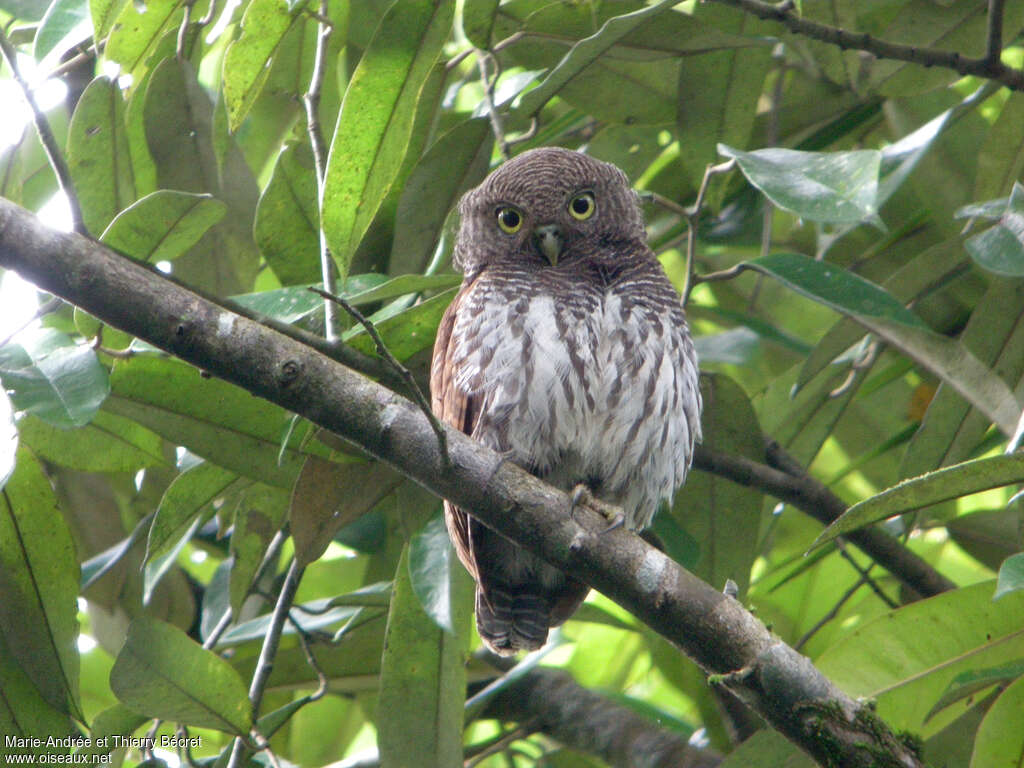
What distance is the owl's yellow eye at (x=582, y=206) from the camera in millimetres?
3559

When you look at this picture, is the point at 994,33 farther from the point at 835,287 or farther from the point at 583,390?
the point at 583,390

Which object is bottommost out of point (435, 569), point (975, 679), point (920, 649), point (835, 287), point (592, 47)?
point (435, 569)

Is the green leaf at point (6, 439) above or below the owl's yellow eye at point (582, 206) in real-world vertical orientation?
below

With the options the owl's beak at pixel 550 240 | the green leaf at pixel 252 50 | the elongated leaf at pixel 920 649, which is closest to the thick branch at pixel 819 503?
the elongated leaf at pixel 920 649

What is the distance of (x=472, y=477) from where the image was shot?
2.29m

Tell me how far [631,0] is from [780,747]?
7.25ft

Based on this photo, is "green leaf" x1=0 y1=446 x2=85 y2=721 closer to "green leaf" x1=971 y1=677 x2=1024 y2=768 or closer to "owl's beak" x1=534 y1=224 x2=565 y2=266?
"owl's beak" x1=534 y1=224 x2=565 y2=266

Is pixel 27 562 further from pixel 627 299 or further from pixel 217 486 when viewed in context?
pixel 627 299

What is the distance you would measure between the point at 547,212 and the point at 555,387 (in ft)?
2.24

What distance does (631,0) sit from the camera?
345 cm

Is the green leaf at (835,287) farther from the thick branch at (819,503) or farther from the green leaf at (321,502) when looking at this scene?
the green leaf at (321,502)

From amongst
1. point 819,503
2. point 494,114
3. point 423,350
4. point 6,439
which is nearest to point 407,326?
point 423,350

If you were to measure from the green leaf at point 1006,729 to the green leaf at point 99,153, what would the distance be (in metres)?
2.50

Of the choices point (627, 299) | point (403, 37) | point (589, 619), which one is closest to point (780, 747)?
point (589, 619)
